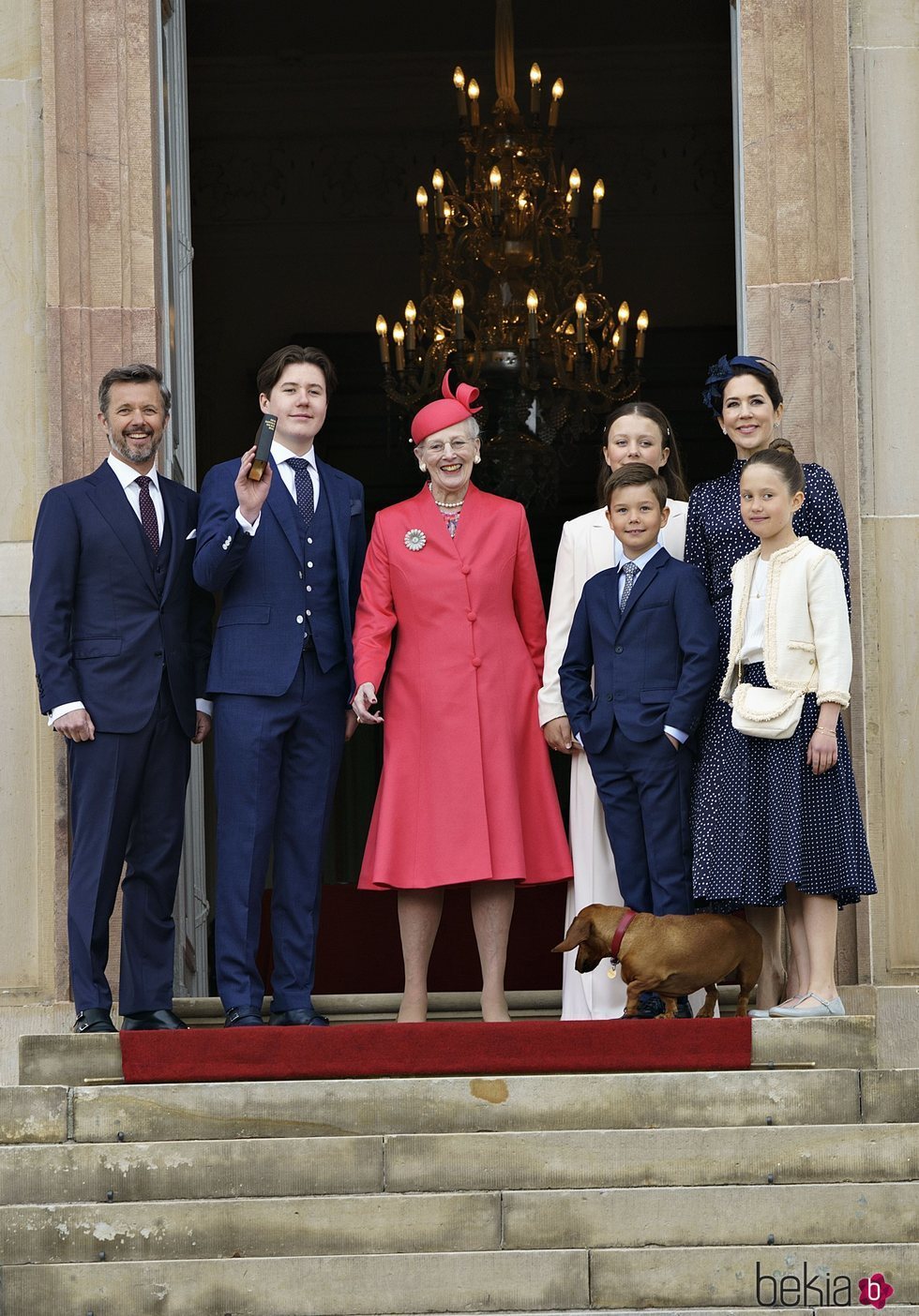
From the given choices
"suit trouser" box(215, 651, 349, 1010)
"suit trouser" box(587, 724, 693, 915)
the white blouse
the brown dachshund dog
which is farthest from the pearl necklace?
the brown dachshund dog

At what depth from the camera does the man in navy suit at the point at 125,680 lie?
5.26 meters

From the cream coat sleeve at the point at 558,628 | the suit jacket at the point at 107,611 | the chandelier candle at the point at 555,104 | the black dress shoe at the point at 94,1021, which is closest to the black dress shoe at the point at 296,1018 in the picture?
the black dress shoe at the point at 94,1021

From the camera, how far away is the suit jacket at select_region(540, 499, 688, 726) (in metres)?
5.66

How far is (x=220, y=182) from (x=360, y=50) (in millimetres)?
1158

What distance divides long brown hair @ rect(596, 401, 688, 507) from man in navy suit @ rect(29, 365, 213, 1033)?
3.92 feet

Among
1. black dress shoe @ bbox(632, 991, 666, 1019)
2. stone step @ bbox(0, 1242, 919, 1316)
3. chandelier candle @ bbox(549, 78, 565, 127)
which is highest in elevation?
chandelier candle @ bbox(549, 78, 565, 127)

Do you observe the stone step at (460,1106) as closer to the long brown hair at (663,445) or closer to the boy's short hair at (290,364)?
the long brown hair at (663,445)

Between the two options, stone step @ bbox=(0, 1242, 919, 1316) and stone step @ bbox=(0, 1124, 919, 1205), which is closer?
stone step @ bbox=(0, 1242, 919, 1316)

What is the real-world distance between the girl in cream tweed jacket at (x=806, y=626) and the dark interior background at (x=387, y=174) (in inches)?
276

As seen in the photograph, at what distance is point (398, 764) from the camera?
557 centimetres

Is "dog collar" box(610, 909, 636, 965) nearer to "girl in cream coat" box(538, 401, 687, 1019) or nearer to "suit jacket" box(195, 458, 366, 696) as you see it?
"girl in cream coat" box(538, 401, 687, 1019)

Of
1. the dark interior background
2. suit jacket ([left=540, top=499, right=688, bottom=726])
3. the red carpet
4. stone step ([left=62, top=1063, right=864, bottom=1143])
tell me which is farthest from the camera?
the dark interior background

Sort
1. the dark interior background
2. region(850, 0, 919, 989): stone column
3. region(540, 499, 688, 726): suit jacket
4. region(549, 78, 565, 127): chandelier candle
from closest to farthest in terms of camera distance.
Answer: region(540, 499, 688, 726): suit jacket
region(850, 0, 919, 989): stone column
region(549, 78, 565, 127): chandelier candle
the dark interior background

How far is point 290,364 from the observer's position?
5555 mm
